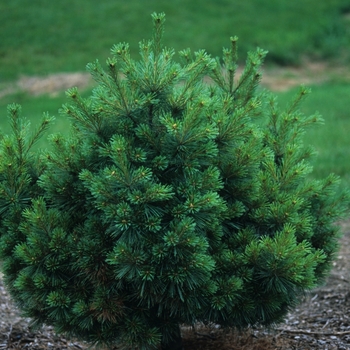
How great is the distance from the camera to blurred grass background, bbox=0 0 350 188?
1866 centimetres

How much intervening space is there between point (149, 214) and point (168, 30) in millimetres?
17898

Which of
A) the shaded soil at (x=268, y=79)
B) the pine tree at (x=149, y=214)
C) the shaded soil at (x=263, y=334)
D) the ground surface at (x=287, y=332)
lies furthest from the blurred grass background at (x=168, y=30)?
the pine tree at (x=149, y=214)

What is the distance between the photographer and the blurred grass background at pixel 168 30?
18.7 meters

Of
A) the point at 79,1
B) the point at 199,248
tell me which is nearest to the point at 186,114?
the point at 199,248

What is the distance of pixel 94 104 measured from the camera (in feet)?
11.0

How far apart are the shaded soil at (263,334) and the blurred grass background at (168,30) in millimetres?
11071

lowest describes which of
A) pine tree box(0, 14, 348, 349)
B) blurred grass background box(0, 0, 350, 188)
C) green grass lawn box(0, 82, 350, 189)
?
pine tree box(0, 14, 348, 349)

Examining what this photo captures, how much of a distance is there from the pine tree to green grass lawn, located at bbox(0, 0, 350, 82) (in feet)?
49.2

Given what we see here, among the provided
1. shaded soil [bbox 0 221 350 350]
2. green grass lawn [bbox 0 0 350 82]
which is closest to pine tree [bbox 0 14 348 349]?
shaded soil [bbox 0 221 350 350]

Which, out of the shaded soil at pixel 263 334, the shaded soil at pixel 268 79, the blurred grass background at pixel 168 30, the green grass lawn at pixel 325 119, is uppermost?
the blurred grass background at pixel 168 30

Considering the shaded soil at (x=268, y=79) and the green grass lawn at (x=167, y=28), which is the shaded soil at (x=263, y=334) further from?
the green grass lawn at (x=167, y=28)

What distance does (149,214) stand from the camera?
3.13 meters

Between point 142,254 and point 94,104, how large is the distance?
2.73ft

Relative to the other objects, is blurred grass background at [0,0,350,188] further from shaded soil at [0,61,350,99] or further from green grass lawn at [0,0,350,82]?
shaded soil at [0,61,350,99]
